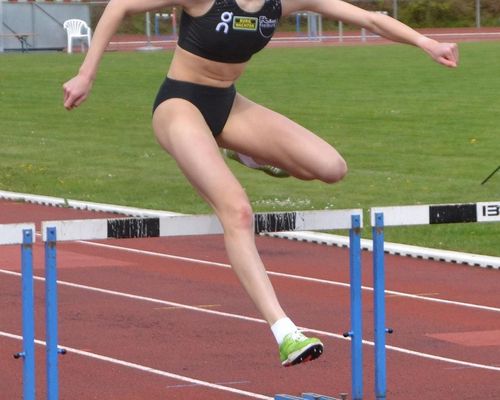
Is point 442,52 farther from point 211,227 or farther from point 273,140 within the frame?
point 211,227

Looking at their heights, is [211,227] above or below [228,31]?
below

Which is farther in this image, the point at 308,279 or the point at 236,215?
the point at 308,279

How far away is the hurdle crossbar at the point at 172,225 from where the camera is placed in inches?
234

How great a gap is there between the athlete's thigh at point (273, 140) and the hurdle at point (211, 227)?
249 mm

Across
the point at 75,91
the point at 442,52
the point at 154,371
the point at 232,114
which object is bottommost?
the point at 154,371

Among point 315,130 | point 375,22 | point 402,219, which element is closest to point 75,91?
point 375,22

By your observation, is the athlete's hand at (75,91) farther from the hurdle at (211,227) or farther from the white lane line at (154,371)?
the white lane line at (154,371)

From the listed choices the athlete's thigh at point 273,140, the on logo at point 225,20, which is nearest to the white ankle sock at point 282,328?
the athlete's thigh at point 273,140

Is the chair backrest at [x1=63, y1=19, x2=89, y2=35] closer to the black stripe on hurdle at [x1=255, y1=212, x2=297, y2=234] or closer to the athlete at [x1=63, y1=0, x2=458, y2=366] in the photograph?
the athlete at [x1=63, y1=0, x2=458, y2=366]

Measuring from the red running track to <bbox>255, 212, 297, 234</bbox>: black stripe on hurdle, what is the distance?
Answer: 1.51 metres

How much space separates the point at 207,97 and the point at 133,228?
67 centimetres

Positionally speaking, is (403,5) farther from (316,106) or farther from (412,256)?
(412,256)

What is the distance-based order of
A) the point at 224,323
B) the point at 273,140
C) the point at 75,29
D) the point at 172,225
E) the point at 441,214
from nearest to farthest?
the point at 172,225
the point at 273,140
the point at 441,214
the point at 224,323
the point at 75,29

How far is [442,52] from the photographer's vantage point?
621cm
